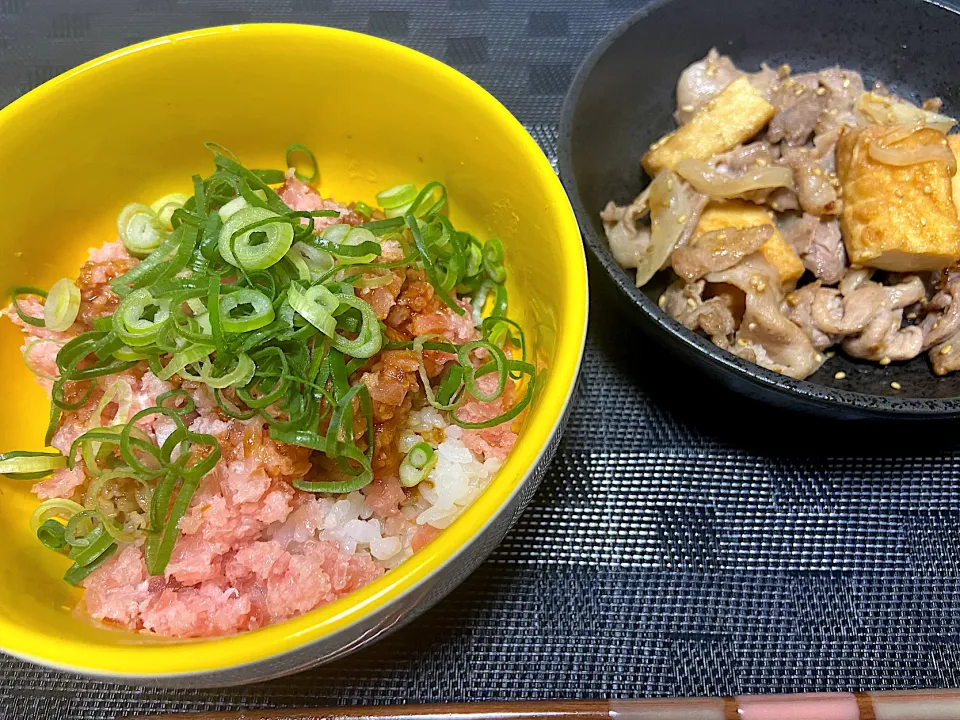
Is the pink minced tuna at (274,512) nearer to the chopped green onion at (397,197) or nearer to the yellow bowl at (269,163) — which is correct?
the yellow bowl at (269,163)

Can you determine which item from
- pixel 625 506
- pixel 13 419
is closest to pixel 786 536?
pixel 625 506

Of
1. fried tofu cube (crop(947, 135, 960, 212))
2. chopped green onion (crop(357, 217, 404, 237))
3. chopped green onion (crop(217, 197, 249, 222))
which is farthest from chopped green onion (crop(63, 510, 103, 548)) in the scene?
fried tofu cube (crop(947, 135, 960, 212))

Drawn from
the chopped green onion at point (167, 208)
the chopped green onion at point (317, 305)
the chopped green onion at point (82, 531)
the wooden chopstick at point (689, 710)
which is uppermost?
the chopped green onion at point (317, 305)

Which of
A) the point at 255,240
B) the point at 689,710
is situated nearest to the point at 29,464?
the point at 255,240

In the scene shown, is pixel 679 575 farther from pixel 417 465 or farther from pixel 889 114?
pixel 889 114

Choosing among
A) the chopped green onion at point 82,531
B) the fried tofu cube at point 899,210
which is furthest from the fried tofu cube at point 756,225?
the chopped green onion at point 82,531

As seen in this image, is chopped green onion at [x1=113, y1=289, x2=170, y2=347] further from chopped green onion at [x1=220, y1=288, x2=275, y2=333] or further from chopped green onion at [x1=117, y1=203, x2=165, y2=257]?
chopped green onion at [x1=117, y1=203, x2=165, y2=257]

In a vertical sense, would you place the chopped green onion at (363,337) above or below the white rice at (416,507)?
above
